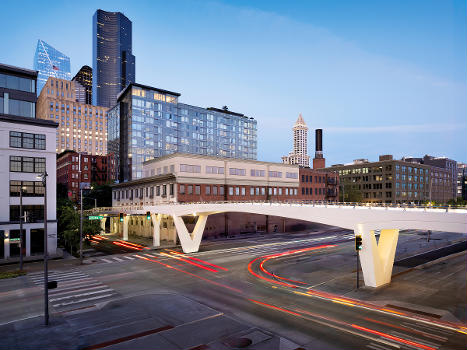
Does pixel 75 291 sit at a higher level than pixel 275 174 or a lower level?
lower

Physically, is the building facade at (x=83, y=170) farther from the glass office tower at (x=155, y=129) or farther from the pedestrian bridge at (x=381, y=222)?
the pedestrian bridge at (x=381, y=222)

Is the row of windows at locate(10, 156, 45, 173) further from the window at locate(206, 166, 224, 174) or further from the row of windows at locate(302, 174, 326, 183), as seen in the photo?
the row of windows at locate(302, 174, 326, 183)

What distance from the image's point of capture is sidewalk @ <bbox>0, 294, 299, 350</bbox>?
14141 mm

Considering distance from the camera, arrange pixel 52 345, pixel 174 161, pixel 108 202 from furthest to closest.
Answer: pixel 108 202, pixel 174 161, pixel 52 345

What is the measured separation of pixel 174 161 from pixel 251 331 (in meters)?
42.7

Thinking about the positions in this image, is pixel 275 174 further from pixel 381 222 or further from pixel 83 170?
pixel 83 170

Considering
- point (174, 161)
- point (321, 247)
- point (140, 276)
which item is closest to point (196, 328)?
point (140, 276)

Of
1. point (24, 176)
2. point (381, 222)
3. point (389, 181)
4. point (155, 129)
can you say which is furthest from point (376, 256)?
point (389, 181)

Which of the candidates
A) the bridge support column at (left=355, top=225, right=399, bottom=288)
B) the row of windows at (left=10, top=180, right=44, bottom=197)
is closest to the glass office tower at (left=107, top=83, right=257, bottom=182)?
the row of windows at (left=10, top=180, right=44, bottom=197)

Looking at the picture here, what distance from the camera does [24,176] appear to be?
39.9m

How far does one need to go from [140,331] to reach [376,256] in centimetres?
1867

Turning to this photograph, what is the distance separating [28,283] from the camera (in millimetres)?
26406

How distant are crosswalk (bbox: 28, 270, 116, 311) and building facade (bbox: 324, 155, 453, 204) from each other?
287 ft

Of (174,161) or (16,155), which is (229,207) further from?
(16,155)
